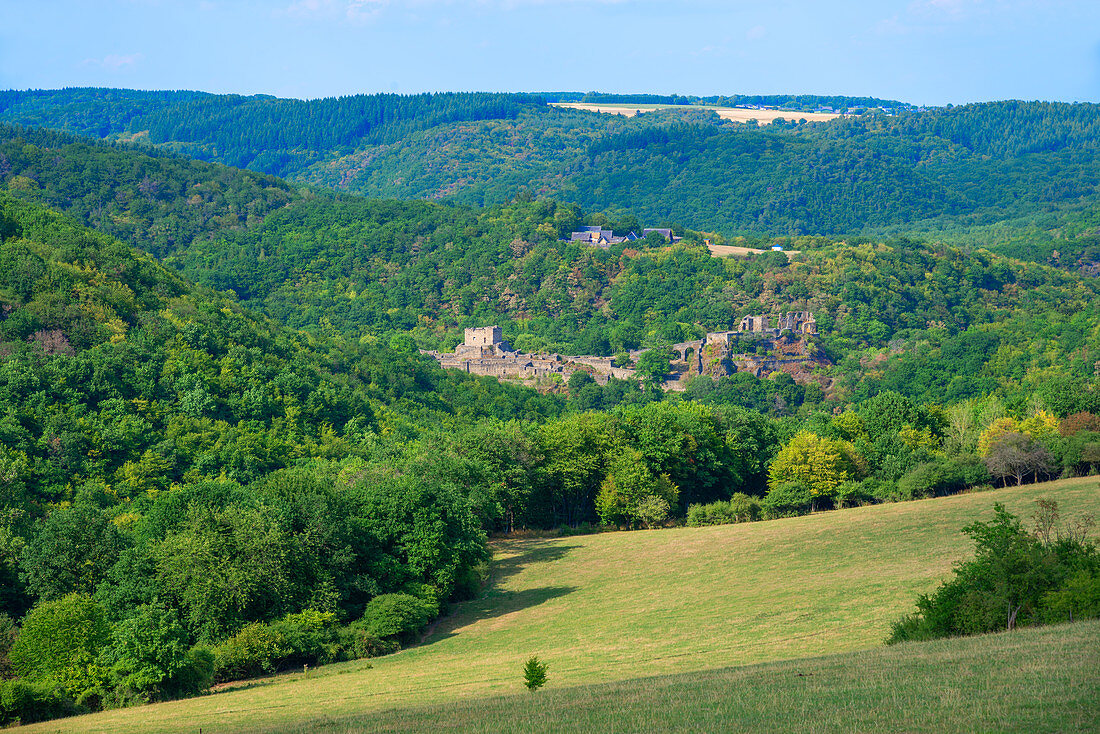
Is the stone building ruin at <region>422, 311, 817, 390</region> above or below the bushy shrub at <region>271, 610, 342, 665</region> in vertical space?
below

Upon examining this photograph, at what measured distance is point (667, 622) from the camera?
4066 centimetres

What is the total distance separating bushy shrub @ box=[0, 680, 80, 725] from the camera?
30.0 meters

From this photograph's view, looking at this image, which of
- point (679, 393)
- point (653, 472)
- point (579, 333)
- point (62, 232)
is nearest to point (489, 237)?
point (579, 333)

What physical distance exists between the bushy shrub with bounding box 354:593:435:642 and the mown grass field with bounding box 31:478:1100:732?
0.77m

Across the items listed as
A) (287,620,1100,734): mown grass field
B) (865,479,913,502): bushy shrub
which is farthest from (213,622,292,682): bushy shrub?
(865,479,913,502): bushy shrub

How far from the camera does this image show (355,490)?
49.2m

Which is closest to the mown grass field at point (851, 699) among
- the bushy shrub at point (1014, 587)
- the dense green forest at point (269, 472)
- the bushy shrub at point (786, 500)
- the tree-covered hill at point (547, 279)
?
the bushy shrub at point (1014, 587)

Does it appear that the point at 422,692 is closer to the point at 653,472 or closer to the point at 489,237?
the point at 653,472

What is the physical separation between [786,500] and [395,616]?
28181mm

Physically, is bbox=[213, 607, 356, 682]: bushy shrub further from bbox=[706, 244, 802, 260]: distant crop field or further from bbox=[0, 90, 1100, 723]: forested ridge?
bbox=[706, 244, 802, 260]: distant crop field

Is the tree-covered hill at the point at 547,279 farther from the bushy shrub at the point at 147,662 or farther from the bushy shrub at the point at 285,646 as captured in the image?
the bushy shrub at the point at 147,662

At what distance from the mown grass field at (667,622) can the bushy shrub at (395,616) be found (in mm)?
775

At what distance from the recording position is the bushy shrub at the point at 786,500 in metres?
63.4

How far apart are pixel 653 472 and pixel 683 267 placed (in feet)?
364
